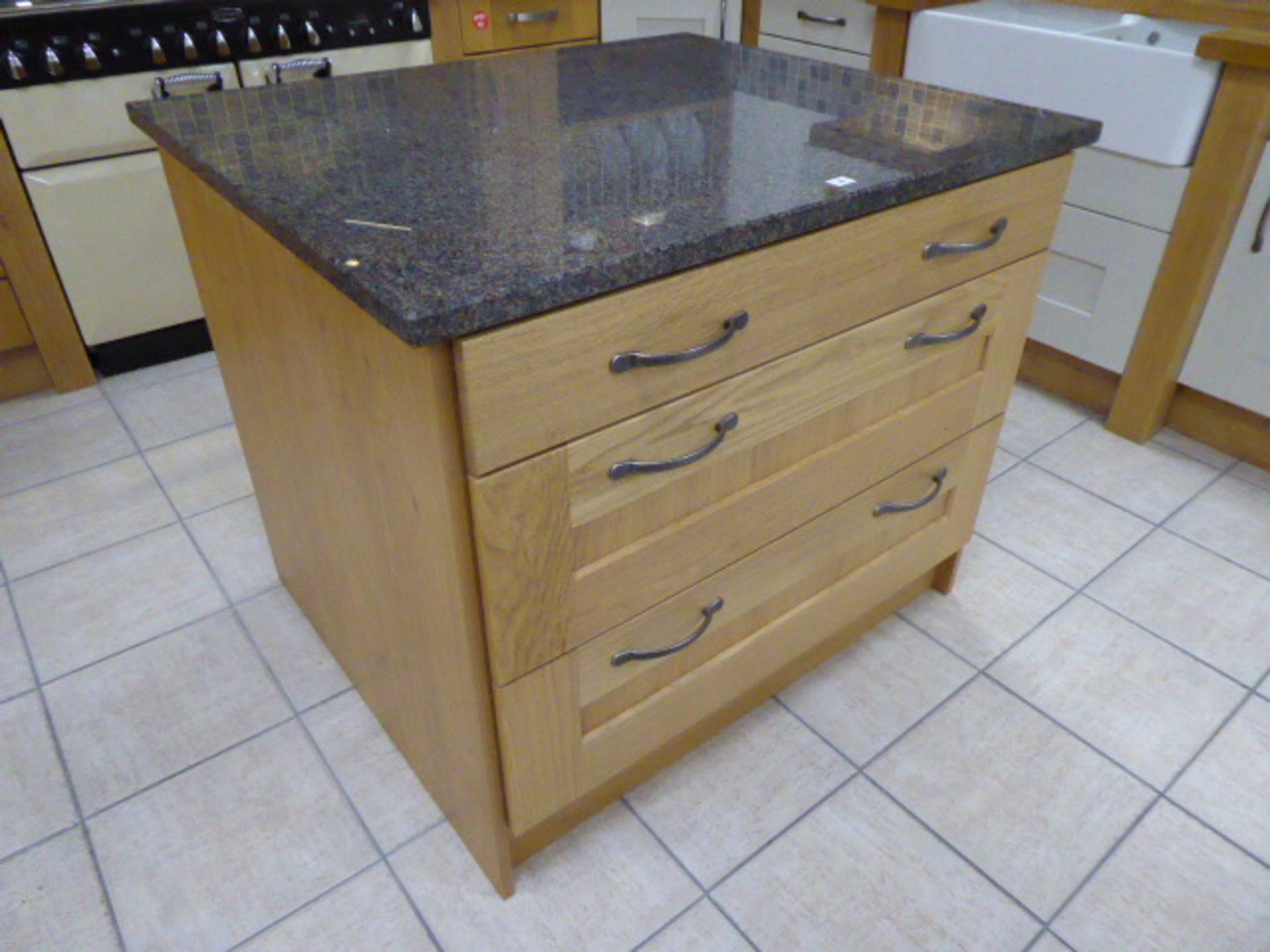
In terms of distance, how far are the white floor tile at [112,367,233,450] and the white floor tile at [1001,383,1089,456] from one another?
1.86 metres

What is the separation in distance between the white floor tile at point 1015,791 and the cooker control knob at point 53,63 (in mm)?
2136

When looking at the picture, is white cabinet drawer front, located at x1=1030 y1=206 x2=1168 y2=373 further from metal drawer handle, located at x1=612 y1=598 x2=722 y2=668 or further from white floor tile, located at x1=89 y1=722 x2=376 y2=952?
white floor tile, located at x1=89 y1=722 x2=376 y2=952

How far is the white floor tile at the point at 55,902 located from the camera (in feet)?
3.87

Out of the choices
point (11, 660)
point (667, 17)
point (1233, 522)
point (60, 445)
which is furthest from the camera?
point (667, 17)

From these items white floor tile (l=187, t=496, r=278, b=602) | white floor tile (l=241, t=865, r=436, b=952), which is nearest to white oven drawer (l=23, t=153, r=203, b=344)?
white floor tile (l=187, t=496, r=278, b=602)

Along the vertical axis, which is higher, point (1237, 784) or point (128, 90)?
point (128, 90)

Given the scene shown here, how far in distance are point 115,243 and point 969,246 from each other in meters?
1.99

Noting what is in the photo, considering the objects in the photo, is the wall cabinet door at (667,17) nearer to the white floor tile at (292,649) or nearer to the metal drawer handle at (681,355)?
the white floor tile at (292,649)

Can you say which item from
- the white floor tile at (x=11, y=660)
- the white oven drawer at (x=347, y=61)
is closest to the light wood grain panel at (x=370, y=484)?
the white floor tile at (x=11, y=660)

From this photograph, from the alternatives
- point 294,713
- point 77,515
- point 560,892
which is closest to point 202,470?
point 77,515

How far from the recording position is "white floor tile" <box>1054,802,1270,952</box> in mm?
1188

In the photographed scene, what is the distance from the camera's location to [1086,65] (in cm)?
192

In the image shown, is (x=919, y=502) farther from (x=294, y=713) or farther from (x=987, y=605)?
(x=294, y=713)

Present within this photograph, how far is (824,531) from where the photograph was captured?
1.29 m
